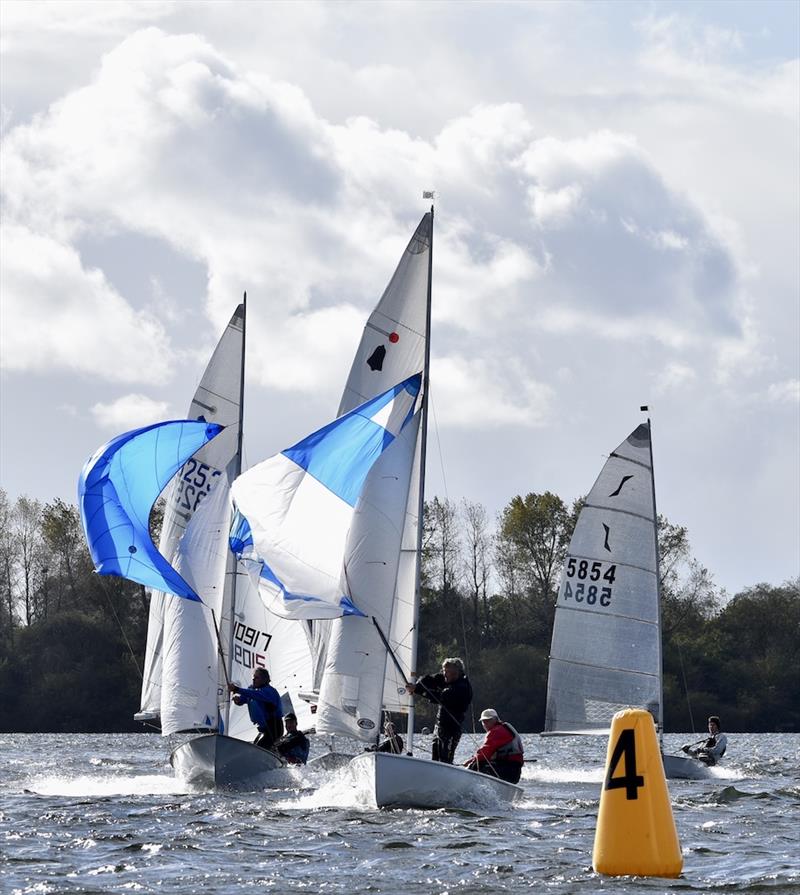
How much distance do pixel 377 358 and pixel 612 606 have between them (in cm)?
805

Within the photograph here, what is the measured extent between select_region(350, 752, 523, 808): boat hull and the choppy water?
0.17 meters

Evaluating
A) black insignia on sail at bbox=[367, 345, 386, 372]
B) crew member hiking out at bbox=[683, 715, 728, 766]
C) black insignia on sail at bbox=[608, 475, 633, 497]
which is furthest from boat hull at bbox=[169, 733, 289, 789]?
crew member hiking out at bbox=[683, 715, 728, 766]

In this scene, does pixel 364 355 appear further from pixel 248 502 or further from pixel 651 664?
pixel 651 664

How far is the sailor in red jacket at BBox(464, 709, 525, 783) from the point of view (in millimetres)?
19275

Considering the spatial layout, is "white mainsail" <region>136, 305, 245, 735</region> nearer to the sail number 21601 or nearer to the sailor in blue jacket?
the sailor in blue jacket

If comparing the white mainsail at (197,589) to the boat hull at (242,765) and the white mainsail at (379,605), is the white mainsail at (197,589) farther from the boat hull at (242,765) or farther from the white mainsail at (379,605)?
the white mainsail at (379,605)

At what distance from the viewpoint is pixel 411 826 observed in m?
16.6

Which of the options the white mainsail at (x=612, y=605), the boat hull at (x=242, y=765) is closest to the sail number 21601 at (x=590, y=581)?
the white mainsail at (x=612, y=605)

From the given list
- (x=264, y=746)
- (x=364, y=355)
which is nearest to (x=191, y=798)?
(x=264, y=746)

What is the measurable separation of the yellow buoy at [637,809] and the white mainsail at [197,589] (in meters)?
13.0

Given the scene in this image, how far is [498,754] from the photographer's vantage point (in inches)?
760

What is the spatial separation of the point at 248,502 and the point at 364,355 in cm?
372

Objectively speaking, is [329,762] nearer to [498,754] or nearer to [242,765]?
[242,765]

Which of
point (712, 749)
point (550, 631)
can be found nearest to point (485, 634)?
point (550, 631)
